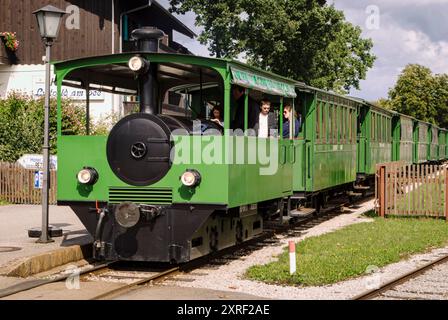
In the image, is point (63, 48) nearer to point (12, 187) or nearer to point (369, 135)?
point (12, 187)

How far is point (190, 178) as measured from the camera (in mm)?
9281

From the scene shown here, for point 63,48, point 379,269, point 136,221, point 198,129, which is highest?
point 63,48

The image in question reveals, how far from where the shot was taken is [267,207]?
39.6 ft

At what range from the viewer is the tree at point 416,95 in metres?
71.6

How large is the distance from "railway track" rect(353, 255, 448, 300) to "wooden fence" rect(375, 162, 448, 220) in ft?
21.1

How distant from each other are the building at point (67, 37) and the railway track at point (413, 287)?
19.6m

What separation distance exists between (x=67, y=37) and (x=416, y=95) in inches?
2030

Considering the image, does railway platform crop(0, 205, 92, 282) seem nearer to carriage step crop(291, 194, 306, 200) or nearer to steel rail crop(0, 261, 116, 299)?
steel rail crop(0, 261, 116, 299)

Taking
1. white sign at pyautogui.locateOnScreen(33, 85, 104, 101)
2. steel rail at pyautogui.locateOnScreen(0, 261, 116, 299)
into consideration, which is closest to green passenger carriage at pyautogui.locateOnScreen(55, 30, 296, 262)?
steel rail at pyautogui.locateOnScreen(0, 261, 116, 299)

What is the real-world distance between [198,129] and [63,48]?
19649 mm

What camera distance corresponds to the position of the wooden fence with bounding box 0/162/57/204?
2030 cm

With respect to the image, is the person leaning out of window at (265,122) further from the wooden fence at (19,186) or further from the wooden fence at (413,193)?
the wooden fence at (19,186)
